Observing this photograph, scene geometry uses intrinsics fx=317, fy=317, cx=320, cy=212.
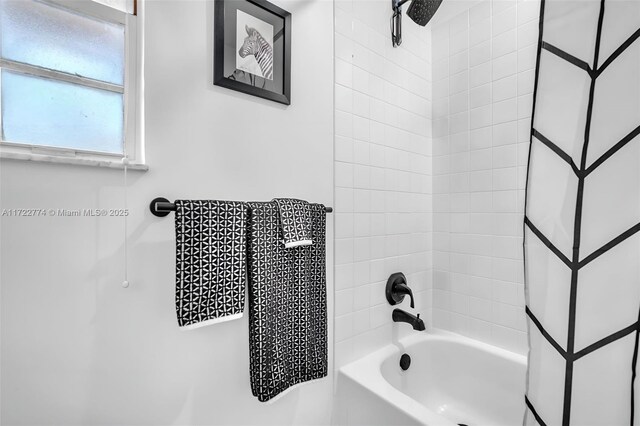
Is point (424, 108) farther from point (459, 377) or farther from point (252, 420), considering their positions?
point (252, 420)

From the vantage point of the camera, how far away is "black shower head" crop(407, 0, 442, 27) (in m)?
1.29

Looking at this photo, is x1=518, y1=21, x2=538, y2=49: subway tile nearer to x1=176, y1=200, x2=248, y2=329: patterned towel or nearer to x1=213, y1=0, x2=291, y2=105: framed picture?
x1=213, y1=0, x2=291, y2=105: framed picture

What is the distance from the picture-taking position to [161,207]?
0.81 meters

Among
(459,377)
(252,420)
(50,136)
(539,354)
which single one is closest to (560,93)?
(539,354)

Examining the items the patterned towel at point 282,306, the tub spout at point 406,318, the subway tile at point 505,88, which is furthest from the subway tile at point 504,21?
the tub spout at point 406,318

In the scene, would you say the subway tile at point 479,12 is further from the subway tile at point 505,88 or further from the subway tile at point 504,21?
the subway tile at point 505,88

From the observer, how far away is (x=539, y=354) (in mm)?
500

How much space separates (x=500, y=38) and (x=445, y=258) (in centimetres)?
109

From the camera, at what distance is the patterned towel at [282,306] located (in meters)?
0.93

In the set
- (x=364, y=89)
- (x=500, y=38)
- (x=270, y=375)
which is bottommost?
(x=270, y=375)

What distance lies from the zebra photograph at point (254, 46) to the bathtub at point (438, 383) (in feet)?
3.92

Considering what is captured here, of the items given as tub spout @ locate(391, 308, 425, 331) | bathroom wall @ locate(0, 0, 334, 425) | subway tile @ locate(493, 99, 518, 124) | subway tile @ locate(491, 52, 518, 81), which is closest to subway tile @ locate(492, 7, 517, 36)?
subway tile @ locate(491, 52, 518, 81)

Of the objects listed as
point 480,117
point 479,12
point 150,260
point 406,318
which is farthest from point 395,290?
point 479,12

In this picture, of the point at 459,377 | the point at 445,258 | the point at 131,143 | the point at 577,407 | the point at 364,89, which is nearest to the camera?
the point at 577,407
